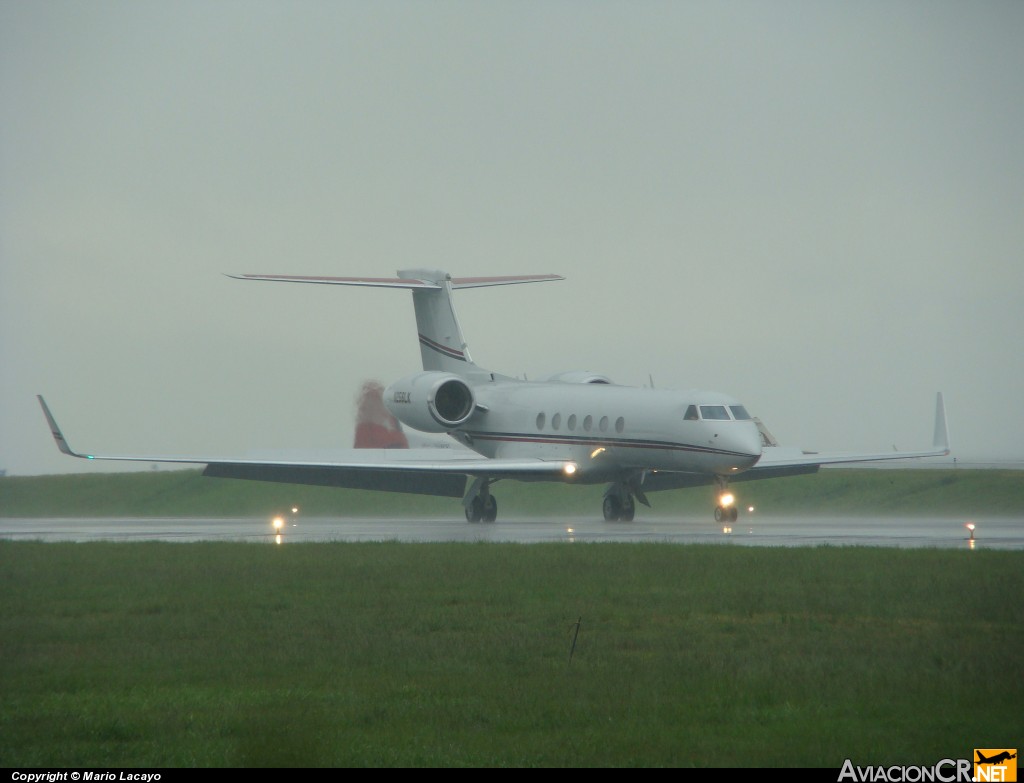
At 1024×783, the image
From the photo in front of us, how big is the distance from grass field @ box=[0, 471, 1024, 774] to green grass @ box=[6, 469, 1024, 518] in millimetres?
23290

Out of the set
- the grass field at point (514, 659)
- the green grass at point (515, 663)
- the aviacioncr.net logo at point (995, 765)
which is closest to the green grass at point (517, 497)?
the grass field at point (514, 659)

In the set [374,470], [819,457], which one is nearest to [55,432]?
[374,470]

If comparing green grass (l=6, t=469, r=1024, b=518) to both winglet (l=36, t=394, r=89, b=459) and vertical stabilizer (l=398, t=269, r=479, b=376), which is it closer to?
vertical stabilizer (l=398, t=269, r=479, b=376)

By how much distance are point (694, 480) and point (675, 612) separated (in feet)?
67.7

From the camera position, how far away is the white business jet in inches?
1182

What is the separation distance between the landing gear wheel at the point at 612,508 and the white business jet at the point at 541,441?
4 centimetres

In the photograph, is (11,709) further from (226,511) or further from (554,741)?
(226,511)

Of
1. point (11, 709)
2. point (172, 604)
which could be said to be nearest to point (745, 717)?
point (11, 709)

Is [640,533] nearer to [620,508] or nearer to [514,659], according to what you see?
[620,508]

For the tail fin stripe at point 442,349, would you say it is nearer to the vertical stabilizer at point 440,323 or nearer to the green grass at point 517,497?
the vertical stabilizer at point 440,323

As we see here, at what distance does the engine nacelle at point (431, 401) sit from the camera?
35.2 m

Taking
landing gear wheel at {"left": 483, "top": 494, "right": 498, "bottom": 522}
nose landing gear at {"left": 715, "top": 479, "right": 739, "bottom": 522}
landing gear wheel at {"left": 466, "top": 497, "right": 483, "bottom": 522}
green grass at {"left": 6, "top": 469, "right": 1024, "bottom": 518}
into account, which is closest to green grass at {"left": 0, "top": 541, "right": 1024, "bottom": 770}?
nose landing gear at {"left": 715, "top": 479, "right": 739, "bottom": 522}

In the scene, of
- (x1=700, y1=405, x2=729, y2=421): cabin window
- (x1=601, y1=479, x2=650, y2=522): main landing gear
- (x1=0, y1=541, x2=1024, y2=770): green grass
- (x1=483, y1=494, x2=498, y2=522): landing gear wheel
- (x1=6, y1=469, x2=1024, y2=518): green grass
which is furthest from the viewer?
(x1=6, y1=469, x2=1024, y2=518): green grass

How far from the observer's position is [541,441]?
34.7m
